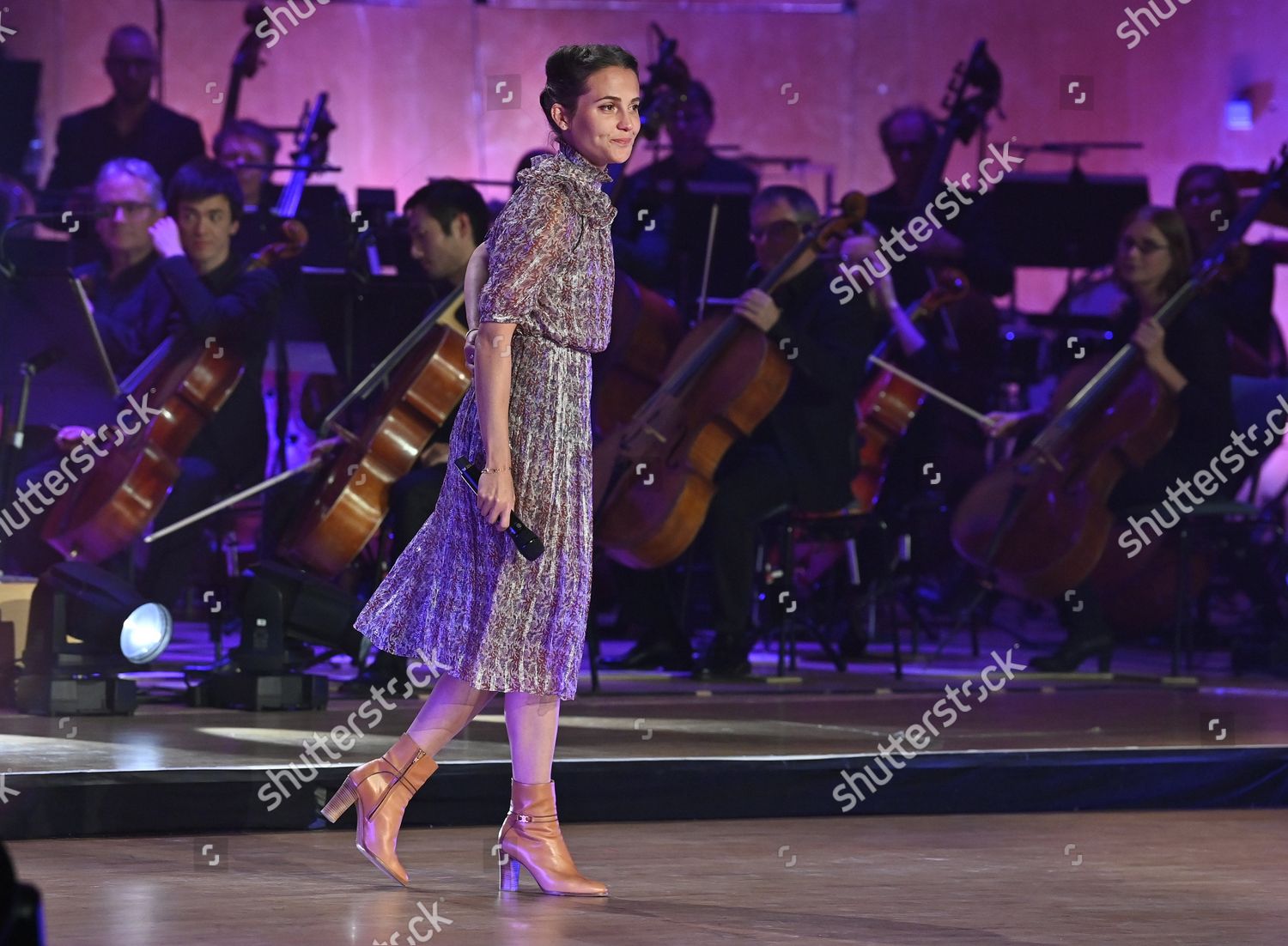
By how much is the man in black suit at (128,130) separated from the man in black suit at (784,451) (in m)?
2.46

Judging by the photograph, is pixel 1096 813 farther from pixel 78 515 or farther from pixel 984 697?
pixel 78 515

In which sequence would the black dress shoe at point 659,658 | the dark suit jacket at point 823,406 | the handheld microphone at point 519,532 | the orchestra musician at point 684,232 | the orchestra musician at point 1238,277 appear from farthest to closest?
the orchestra musician at point 1238,277 < the orchestra musician at point 684,232 < the black dress shoe at point 659,658 < the dark suit jacket at point 823,406 < the handheld microphone at point 519,532

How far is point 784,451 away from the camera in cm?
550

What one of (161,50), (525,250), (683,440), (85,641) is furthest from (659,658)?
(161,50)

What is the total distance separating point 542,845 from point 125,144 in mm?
4752

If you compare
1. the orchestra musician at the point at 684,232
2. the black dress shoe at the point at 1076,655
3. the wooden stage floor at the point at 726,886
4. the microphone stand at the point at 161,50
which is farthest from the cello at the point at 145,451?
the microphone stand at the point at 161,50

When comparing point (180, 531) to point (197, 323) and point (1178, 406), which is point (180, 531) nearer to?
point (197, 323)

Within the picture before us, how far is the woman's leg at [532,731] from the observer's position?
2844 millimetres

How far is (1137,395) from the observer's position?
5.32 metres

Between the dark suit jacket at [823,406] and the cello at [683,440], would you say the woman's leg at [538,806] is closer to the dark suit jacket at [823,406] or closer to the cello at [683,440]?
the cello at [683,440]

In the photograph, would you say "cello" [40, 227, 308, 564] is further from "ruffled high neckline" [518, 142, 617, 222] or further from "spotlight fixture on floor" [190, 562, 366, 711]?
"ruffled high neckline" [518, 142, 617, 222]

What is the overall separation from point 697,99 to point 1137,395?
78.7 inches

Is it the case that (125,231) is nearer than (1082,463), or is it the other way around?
(1082,463)

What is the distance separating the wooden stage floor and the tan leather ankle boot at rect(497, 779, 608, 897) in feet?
0.09
